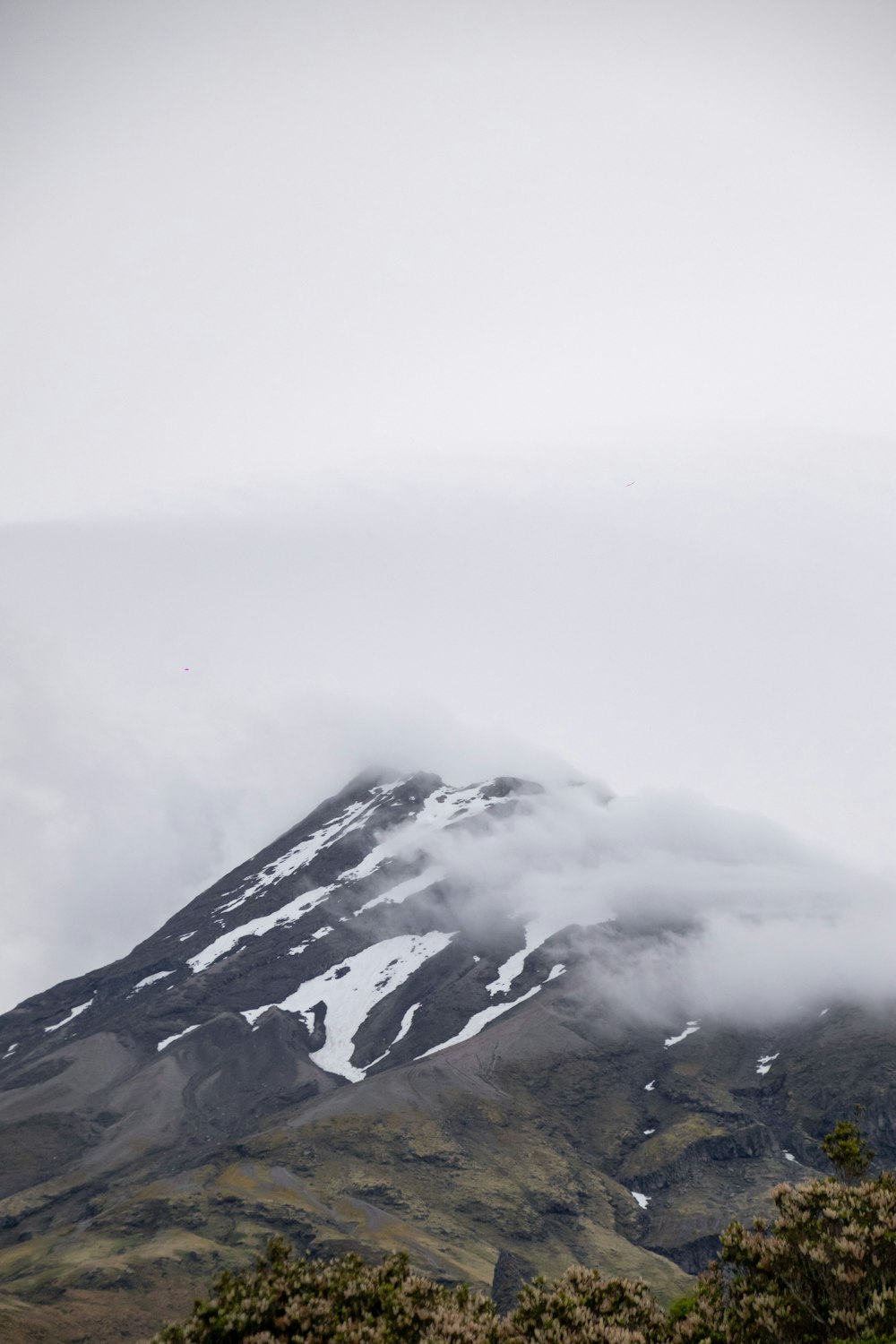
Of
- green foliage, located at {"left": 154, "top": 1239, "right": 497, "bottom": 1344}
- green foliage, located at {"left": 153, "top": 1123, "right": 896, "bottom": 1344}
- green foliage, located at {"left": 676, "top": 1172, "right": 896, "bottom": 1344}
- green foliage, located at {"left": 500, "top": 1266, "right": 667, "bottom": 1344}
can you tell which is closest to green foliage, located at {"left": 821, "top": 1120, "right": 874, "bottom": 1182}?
green foliage, located at {"left": 153, "top": 1123, "right": 896, "bottom": 1344}

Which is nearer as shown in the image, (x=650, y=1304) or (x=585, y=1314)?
(x=585, y=1314)

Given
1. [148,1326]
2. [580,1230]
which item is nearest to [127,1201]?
[148,1326]

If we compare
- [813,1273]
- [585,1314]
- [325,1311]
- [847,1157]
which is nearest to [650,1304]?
[585,1314]

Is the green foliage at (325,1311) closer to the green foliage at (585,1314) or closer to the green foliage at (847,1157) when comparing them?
the green foliage at (585,1314)

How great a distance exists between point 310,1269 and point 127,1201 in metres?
168

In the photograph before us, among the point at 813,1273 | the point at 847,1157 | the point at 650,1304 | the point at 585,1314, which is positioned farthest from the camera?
the point at 847,1157

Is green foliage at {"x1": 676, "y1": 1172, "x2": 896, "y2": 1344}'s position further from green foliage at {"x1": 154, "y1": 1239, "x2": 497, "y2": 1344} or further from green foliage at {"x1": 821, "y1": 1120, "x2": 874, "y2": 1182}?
green foliage at {"x1": 821, "y1": 1120, "x2": 874, "y2": 1182}

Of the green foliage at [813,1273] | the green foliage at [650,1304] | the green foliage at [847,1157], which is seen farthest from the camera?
the green foliage at [847,1157]

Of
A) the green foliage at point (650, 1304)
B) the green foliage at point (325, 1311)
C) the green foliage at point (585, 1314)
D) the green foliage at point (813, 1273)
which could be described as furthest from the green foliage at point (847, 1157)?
the green foliage at point (325, 1311)

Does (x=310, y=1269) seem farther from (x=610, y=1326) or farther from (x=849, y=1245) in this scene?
(x=849, y=1245)

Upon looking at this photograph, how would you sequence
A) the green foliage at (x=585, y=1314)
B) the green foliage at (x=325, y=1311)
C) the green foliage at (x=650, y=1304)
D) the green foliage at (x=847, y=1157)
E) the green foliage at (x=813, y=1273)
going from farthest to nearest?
the green foliage at (x=847, y=1157), the green foliage at (x=585, y=1314), the green foliage at (x=325, y=1311), the green foliage at (x=650, y=1304), the green foliage at (x=813, y=1273)

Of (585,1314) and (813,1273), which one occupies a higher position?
(813,1273)

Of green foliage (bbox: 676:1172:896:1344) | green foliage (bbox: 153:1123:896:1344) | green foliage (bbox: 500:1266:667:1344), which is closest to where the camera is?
green foliage (bbox: 676:1172:896:1344)

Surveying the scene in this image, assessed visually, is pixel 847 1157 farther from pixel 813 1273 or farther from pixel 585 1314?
pixel 585 1314
